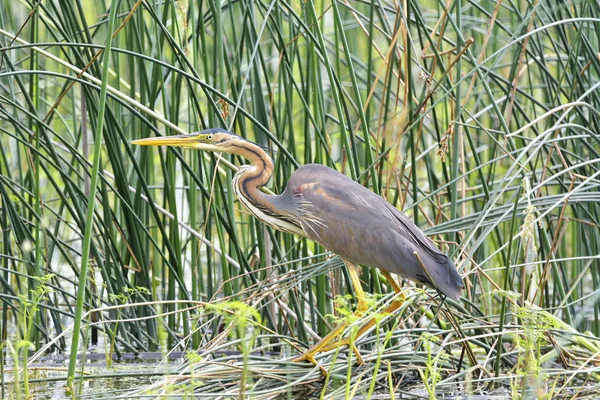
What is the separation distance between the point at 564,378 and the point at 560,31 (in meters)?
1.43

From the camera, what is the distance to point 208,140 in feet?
11.1

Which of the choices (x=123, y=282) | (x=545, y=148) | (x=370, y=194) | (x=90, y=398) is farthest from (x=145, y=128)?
(x=545, y=148)

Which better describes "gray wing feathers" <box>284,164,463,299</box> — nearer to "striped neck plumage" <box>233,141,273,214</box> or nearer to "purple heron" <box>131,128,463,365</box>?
"purple heron" <box>131,128,463,365</box>

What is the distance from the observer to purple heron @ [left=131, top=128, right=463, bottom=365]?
3229mm

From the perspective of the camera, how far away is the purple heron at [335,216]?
127 inches

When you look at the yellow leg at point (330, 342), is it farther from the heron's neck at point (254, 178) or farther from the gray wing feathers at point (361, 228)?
the heron's neck at point (254, 178)

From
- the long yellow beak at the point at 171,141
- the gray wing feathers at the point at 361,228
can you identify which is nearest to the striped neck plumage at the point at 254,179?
the gray wing feathers at the point at 361,228

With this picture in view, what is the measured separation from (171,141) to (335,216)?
2.20ft

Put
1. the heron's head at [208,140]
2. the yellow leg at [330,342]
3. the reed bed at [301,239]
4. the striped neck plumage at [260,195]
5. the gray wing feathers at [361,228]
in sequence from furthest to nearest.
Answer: the striped neck plumage at [260,195] → the heron's head at [208,140] → the gray wing feathers at [361,228] → the yellow leg at [330,342] → the reed bed at [301,239]

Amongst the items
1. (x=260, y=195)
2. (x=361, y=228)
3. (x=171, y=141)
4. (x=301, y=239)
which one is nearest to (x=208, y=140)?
(x=171, y=141)

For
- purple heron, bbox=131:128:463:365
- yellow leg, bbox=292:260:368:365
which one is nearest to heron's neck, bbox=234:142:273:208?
purple heron, bbox=131:128:463:365

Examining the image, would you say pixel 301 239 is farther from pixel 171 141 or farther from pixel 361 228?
pixel 171 141

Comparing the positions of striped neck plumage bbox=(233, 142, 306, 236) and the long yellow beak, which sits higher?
the long yellow beak

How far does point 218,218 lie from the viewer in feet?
12.0
